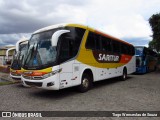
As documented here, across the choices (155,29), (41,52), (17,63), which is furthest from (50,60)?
(155,29)

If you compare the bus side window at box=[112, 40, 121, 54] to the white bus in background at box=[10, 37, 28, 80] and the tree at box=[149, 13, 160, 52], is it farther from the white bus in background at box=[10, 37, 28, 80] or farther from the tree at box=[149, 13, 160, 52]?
the tree at box=[149, 13, 160, 52]

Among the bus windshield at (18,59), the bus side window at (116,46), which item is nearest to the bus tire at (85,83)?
the bus side window at (116,46)

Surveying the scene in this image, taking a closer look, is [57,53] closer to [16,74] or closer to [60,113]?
[60,113]

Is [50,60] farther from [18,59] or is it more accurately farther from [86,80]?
[18,59]

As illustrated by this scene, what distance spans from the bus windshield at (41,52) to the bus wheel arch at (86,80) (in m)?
2.29

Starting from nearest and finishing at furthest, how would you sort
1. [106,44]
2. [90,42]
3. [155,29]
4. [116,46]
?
[90,42] < [106,44] < [116,46] < [155,29]

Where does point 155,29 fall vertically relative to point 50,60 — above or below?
above

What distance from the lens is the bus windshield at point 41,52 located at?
7594mm

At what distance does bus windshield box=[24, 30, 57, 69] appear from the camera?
299 inches

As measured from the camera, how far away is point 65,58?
7926 millimetres

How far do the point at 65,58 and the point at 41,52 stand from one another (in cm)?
103

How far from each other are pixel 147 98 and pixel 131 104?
1.43 metres

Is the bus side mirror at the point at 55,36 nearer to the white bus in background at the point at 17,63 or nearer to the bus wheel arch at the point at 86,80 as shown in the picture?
the bus wheel arch at the point at 86,80

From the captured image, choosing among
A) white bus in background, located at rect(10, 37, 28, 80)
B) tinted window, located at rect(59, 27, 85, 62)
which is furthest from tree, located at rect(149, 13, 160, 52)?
white bus in background, located at rect(10, 37, 28, 80)
